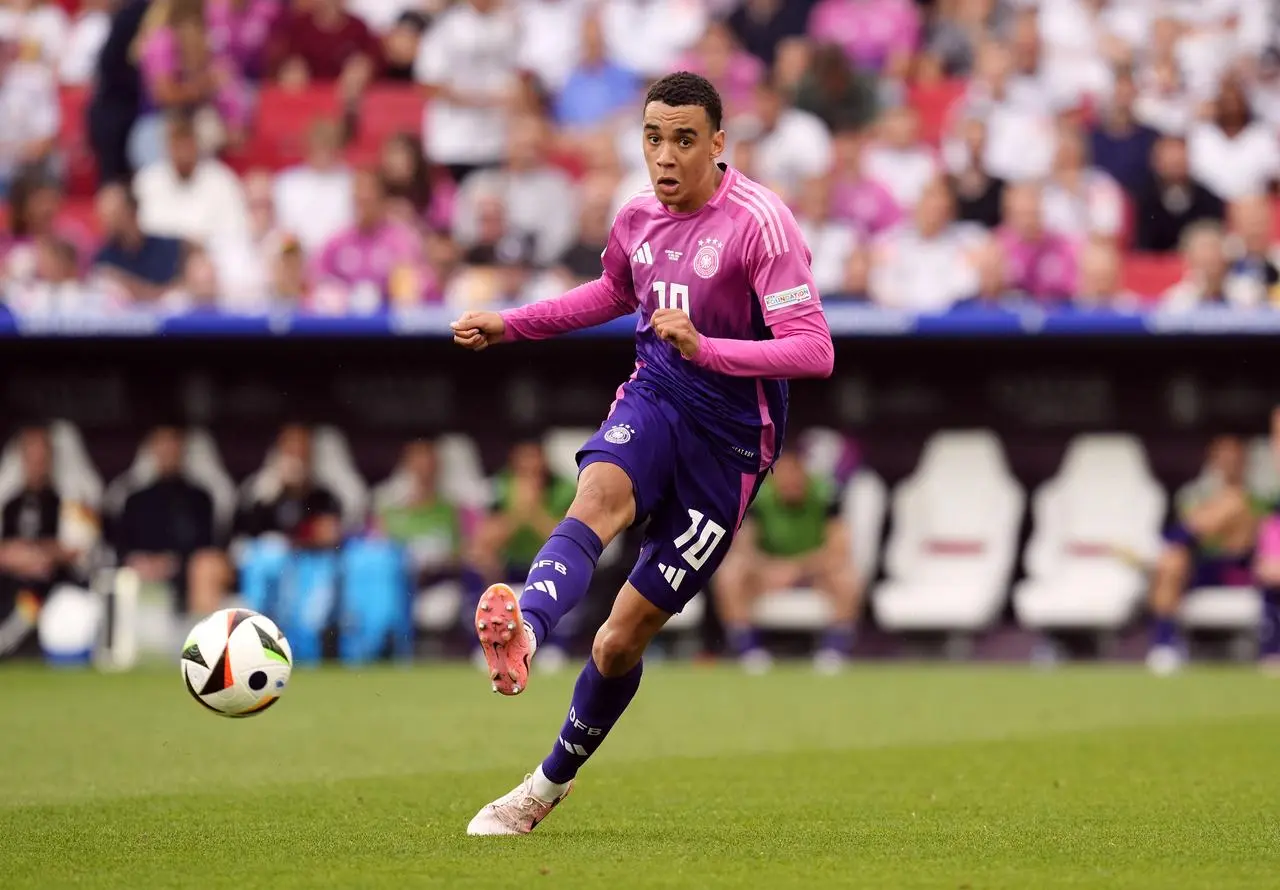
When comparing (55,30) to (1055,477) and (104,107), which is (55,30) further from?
(1055,477)

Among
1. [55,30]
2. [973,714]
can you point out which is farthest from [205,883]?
[55,30]

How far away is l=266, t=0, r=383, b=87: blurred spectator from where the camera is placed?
18.9 m

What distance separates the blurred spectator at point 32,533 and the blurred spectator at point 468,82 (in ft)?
13.9

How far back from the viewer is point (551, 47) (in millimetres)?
18953

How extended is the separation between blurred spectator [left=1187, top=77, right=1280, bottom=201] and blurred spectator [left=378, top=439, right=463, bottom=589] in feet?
22.0

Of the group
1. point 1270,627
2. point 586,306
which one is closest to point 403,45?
point 1270,627

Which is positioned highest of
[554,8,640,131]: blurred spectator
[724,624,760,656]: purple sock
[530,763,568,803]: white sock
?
[554,8,640,131]: blurred spectator

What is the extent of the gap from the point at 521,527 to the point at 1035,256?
4413 millimetres

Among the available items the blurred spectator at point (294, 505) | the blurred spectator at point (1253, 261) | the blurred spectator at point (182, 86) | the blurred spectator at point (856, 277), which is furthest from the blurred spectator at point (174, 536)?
the blurred spectator at point (1253, 261)

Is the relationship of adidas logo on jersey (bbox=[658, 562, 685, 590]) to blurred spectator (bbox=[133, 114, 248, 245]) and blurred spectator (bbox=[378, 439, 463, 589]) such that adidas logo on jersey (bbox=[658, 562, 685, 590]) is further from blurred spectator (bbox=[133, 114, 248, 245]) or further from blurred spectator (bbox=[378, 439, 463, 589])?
blurred spectator (bbox=[133, 114, 248, 245])

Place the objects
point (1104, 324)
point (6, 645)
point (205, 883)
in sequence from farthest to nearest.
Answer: point (6, 645) → point (1104, 324) → point (205, 883)

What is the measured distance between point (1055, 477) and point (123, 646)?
729cm

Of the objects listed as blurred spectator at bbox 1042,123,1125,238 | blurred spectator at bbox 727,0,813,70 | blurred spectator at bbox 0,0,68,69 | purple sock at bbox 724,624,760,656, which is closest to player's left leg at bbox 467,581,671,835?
purple sock at bbox 724,624,760,656

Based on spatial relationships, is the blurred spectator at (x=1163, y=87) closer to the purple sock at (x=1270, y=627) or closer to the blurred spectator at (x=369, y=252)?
the purple sock at (x=1270, y=627)
